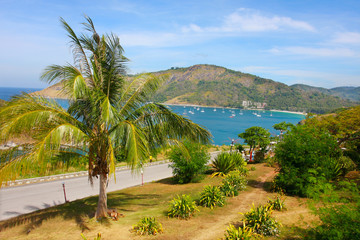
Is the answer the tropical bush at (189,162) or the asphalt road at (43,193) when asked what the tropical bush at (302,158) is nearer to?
the tropical bush at (189,162)

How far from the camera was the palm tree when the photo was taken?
5.81 meters

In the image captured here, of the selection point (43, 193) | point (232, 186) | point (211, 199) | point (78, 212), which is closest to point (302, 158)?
point (232, 186)

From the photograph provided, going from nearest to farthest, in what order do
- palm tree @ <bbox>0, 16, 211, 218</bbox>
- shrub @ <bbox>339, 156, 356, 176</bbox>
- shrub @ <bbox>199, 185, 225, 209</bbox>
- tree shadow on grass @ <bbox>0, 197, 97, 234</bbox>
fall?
palm tree @ <bbox>0, 16, 211, 218</bbox> < tree shadow on grass @ <bbox>0, 197, 97, 234</bbox> < shrub @ <bbox>199, 185, 225, 209</bbox> < shrub @ <bbox>339, 156, 356, 176</bbox>

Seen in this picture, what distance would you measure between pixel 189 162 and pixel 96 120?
774 centimetres

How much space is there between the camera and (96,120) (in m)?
7.13

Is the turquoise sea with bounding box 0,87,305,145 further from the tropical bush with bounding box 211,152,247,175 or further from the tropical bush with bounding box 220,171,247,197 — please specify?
the tropical bush with bounding box 220,171,247,197

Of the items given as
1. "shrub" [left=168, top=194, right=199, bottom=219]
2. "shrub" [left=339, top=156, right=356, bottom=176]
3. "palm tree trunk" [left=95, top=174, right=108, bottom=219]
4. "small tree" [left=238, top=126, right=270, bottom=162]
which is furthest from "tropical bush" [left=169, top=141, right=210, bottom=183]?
"small tree" [left=238, top=126, right=270, bottom=162]

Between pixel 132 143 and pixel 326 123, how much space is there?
43.4ft

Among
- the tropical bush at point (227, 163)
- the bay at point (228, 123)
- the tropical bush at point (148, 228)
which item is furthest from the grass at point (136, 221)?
the bay at point (228, 123)

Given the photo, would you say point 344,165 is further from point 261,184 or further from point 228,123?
point 228,123

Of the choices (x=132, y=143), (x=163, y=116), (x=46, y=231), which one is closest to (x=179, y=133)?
(x=163, y=116)

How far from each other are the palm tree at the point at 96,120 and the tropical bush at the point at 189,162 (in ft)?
18.8

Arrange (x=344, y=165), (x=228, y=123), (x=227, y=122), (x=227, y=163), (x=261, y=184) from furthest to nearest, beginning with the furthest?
(x=227, y=122) → (x=228, y=123) → (x=227, y=163) → (x=344, y=165) → (x=261, y=184)

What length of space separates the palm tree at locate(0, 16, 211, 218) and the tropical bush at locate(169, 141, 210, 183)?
573cm
